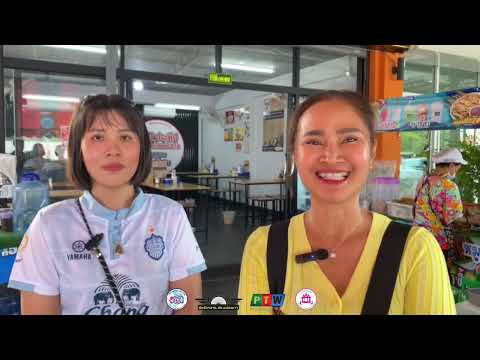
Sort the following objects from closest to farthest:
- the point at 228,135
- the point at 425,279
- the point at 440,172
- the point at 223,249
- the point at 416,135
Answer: the point at 425,279 → the point at 440,172 → the point at 223,249 → the point at 416,135 → the point at 228,135

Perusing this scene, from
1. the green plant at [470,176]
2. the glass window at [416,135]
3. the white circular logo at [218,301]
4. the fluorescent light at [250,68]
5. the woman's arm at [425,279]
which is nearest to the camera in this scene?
the woman's arm at [425,279]

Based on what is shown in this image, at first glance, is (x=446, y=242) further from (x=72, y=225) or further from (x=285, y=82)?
(x=72, y=225)

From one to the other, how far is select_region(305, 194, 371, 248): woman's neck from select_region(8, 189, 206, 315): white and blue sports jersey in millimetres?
398

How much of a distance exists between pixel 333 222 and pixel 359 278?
0.17 m

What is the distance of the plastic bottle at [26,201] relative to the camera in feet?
5.70

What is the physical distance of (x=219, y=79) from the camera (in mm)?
3277

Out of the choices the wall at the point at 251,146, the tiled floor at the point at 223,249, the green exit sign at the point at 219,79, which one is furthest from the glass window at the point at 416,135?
the green exit sign at the point at 219,79

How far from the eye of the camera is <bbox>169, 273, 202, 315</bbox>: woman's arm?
105 centimetres

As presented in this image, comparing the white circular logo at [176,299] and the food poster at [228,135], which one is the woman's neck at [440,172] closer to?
the white circular logo at [176,299]

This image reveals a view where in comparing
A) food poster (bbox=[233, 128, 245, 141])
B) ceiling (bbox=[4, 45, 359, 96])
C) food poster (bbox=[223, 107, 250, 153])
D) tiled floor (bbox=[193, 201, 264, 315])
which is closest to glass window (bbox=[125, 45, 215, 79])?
ceiling (bbox=[4, 45, 359, 96])

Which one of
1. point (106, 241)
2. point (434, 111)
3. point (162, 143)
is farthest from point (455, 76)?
point (106, 241)

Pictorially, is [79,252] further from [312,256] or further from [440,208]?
[440,208]

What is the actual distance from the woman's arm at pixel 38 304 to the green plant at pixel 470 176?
3068mm
